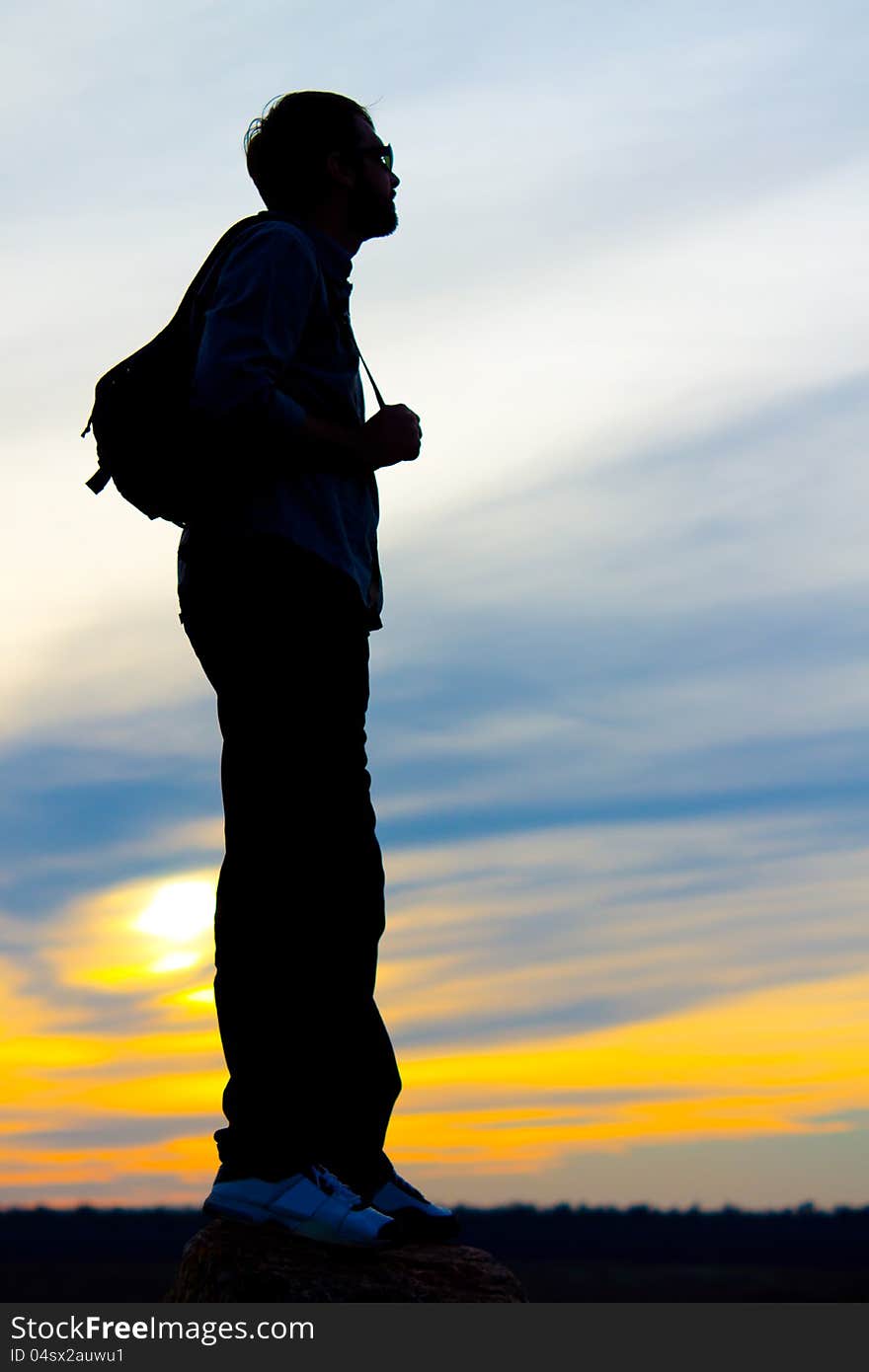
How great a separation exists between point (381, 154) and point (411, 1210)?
3275 millimetres

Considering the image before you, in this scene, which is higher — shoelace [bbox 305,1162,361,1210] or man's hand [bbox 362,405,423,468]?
man's hand [bbox 362,405,423,468]

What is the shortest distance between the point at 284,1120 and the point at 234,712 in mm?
1186

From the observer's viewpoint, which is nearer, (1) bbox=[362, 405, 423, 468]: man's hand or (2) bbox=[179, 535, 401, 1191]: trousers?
(2) bbox=[179, 535, 401, 1191]: trousers

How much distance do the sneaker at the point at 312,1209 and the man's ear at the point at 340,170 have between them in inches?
119

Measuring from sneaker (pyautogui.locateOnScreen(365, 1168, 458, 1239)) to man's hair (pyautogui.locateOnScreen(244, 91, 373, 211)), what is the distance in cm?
307

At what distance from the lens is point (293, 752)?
4.41 m

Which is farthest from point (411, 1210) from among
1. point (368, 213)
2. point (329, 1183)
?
point (368, 213)

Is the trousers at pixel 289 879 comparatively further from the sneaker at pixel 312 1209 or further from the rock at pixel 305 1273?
the rock at pixel 305 1273

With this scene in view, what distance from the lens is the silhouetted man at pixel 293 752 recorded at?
14.1 feet

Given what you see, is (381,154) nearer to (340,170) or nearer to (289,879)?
(340,170)

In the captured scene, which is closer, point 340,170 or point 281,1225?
point 281,1225

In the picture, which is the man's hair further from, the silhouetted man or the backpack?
the backpack

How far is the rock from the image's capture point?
4367 millimetres

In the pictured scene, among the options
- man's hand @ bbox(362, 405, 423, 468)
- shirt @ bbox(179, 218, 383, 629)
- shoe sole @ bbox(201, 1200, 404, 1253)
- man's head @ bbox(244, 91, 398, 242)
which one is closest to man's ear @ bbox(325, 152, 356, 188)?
man's head @ bbox(244, 91, 398, 242)
